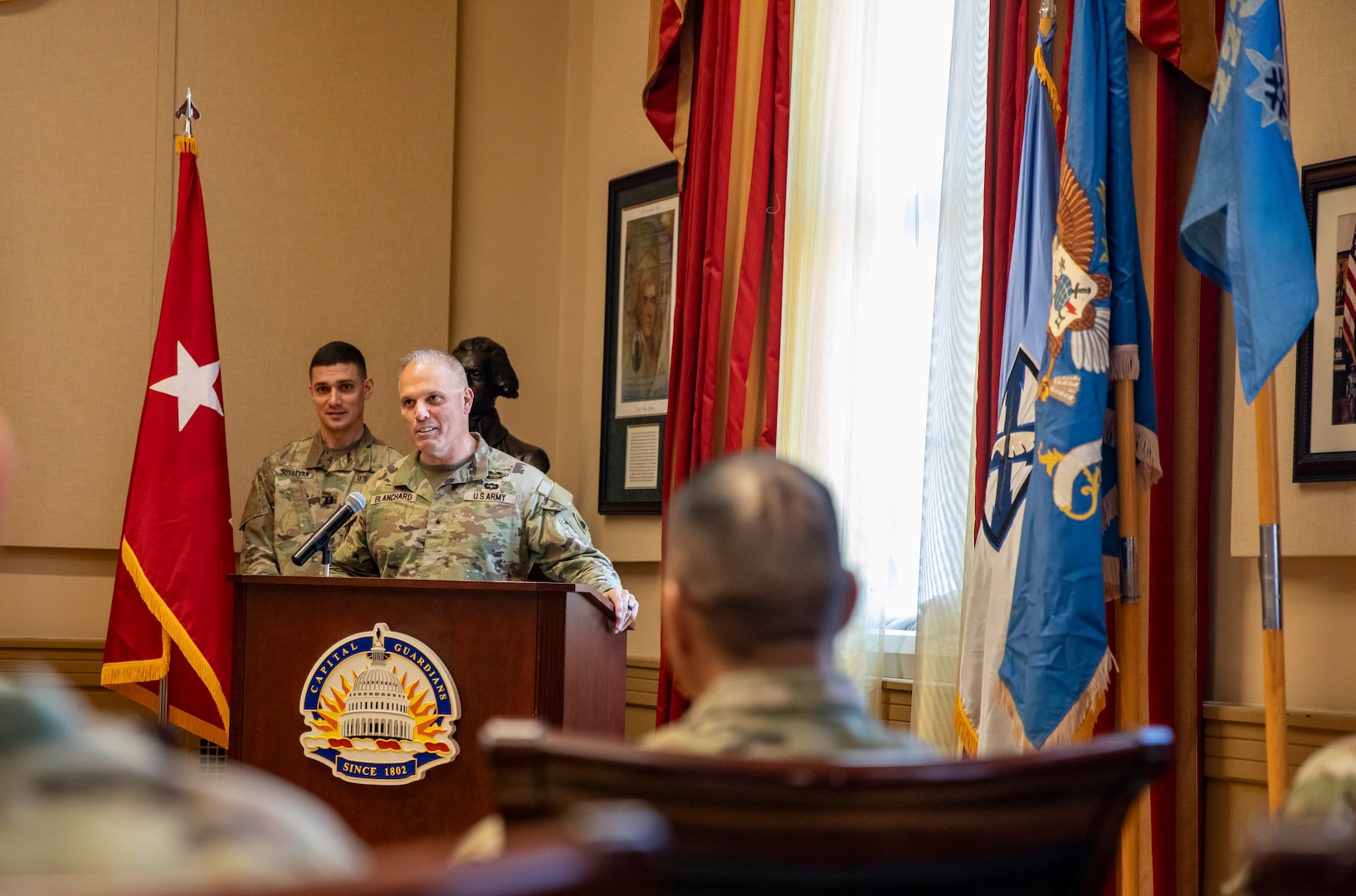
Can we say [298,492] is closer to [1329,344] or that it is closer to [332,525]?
[332,525]

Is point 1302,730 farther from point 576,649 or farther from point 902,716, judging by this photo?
point 576,649

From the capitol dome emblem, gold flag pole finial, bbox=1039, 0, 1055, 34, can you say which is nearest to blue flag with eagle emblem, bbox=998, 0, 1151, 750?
gold flag pole finial, bbox=1039, 0, 1055, 34

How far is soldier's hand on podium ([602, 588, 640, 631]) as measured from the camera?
3.78 meters

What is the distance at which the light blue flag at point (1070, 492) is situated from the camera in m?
3.28

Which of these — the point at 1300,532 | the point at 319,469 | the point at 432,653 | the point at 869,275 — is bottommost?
the point at 432,653

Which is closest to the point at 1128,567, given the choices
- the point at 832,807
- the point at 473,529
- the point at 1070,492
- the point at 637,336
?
the point at 1070,492

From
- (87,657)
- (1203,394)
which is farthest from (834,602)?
(87,657)

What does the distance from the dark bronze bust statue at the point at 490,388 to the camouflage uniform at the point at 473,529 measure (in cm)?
97

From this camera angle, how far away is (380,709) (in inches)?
136

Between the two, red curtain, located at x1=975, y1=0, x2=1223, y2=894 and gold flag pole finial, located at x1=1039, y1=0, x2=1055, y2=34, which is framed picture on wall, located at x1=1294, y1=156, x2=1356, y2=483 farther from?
gold flag pole finial, located at x1=1039, y1=0, x2=1055, y2=34

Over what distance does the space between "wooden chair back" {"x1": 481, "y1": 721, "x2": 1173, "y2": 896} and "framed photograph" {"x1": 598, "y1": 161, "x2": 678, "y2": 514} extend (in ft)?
14.2

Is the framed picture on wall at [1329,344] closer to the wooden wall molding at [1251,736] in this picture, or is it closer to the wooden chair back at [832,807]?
the wooden wall molding at [1251,736]

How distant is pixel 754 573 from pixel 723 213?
12.7 ft

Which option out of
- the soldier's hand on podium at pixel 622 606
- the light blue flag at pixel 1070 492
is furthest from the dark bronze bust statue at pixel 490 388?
the light blue flag at pixel 1070 492
